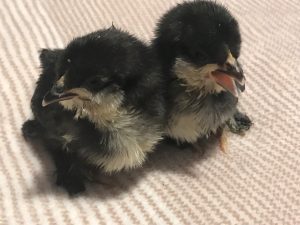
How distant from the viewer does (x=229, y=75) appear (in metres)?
0.83

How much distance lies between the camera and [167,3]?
1502mm

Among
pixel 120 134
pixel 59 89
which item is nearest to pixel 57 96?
pixel 59 89

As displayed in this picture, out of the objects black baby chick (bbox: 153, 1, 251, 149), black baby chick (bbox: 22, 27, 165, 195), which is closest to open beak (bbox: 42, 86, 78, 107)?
black baby chick (bbox: 22, 27, 165, 195)

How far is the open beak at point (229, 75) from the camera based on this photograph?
0.83 meters

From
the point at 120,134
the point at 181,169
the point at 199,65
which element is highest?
the point at 199,65

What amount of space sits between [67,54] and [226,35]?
27 cm

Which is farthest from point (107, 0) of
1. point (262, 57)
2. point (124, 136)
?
point (124, 136)

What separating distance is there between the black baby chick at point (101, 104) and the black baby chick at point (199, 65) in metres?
0.04

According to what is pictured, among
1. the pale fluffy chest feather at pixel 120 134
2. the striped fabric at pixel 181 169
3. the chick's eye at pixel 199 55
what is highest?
the chick's eye at pixel 199 55

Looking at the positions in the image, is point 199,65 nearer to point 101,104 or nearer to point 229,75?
point 229,75

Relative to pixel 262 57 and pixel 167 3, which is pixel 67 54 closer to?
pixel 262 57

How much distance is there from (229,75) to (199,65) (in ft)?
0.18

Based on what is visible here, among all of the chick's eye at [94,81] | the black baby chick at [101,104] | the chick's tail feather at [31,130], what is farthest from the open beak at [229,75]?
the chick's tail feather at [31,130]

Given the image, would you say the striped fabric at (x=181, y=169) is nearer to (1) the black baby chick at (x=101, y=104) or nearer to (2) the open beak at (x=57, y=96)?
(1) the black baby chick at (x=101, y=104)
